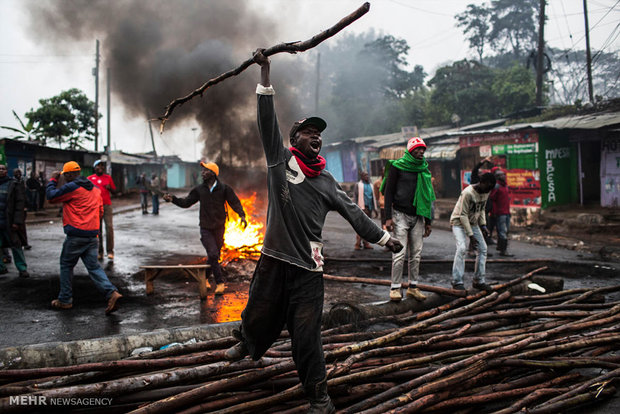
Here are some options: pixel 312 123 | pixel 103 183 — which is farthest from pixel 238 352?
pixel 103 183

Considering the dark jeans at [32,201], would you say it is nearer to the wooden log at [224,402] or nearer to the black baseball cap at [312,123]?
the wooden log at [224,402]

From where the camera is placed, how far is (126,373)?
3129mm

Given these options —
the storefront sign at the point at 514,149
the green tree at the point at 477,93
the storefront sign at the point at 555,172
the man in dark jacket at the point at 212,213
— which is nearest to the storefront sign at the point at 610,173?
the storefront sign at the point at 555,172

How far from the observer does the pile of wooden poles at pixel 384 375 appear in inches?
112

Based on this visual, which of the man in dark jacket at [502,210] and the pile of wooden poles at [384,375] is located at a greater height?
the man in dark jacket at [502,210]

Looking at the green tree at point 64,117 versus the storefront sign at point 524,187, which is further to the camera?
the green tree at point 64,117

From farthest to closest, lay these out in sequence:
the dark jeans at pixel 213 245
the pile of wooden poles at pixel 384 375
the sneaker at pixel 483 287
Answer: the dark jeans at pixel 213 245 < the sneaker at pixel 483 287 < the pile of wooden poles at pixel 384 375

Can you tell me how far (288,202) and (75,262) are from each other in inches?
159

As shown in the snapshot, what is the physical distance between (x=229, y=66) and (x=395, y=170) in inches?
456

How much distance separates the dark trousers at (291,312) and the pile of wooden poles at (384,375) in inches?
11.2

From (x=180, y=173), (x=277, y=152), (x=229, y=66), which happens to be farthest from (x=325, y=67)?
(x=277, y=152)

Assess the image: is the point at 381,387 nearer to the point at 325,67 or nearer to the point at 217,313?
the point at 217,313

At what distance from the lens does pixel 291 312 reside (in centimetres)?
285

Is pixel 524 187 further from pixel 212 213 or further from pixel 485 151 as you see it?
pixel 212 213
